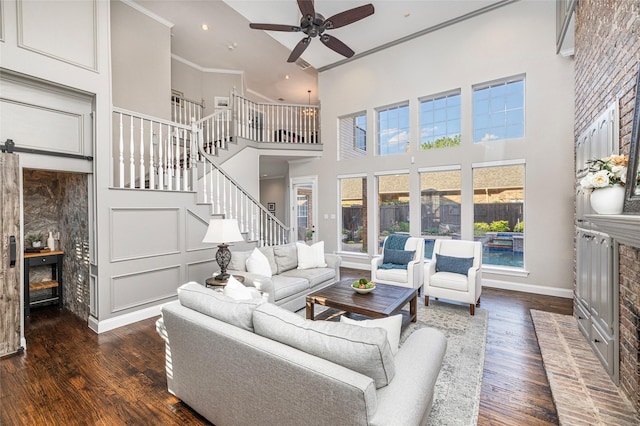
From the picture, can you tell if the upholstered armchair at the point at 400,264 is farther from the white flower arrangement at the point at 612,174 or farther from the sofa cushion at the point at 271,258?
the white flower arrangement at the point at 612,174

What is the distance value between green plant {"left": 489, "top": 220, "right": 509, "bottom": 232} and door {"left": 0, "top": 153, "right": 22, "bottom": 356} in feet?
21.6

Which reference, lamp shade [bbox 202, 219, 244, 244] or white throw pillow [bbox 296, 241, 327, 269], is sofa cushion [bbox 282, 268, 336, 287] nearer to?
white throw pillow [bbox 296, 241, 327, 269]

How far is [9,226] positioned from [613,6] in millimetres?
5704

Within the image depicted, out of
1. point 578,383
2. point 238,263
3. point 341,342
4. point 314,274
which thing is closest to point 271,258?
point 238,263

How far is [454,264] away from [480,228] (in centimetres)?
164

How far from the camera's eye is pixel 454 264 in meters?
4.12

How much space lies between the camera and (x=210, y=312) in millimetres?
1820

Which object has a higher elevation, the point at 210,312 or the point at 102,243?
the point at 102,243

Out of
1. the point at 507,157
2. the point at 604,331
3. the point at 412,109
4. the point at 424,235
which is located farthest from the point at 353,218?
the point at 604,331

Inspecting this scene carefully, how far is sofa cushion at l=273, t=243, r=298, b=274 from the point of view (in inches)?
168

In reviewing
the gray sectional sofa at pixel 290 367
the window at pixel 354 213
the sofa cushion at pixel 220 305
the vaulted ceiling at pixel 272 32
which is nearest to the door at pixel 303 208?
the window at pixel 354 213

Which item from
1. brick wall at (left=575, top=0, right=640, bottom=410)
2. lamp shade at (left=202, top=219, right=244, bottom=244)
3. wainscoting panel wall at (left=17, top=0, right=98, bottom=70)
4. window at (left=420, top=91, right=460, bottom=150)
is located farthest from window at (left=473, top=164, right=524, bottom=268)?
wainscoting panel wall at (left=17, top=0, right=98, bottom=70)

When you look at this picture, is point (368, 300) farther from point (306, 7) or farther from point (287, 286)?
point (306, 7)

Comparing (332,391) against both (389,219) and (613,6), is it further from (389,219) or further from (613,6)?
(389,219)
